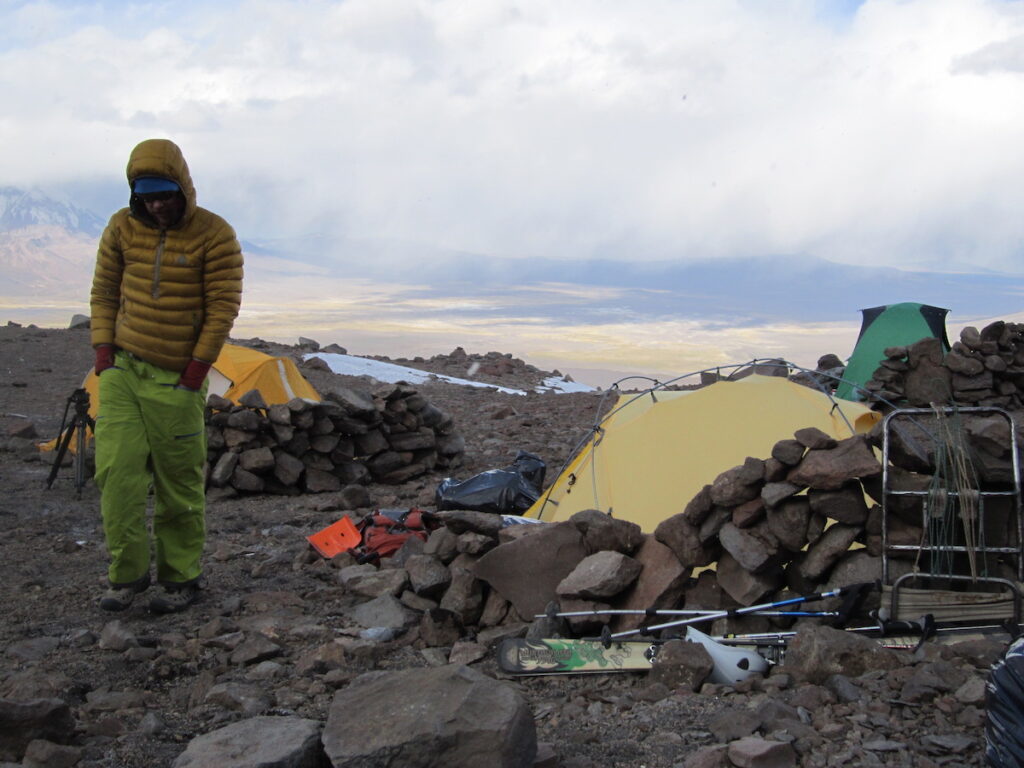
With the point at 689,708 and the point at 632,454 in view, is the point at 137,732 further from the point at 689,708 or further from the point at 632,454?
the point at 632,454

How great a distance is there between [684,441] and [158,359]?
3.36m

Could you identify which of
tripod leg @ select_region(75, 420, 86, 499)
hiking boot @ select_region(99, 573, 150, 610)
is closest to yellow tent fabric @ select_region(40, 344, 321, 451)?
tripod leg @ select_region(75, 420, 86, 499)

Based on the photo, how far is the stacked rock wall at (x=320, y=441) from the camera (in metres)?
8.33

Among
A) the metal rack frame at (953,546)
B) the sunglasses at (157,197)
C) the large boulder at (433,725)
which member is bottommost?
the large boulder at (433,725)

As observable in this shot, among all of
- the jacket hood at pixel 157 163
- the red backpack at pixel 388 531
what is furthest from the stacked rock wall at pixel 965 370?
the jacket hood at pixel 157 163

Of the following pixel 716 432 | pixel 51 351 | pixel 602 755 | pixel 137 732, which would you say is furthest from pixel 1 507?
pixel 51 351

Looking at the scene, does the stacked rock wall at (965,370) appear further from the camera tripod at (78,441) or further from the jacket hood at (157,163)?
the jacket hood at (157,163)

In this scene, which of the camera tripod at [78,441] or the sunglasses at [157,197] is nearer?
the sunglasses at [157,197]

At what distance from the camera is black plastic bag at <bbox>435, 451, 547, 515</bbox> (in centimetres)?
755

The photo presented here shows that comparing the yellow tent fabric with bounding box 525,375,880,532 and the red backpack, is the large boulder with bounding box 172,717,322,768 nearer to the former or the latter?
the red backpack

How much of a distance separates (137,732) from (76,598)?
1993mm

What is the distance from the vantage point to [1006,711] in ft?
9.03

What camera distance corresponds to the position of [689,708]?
138 inches

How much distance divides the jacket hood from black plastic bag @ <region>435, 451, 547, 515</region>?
361cm
